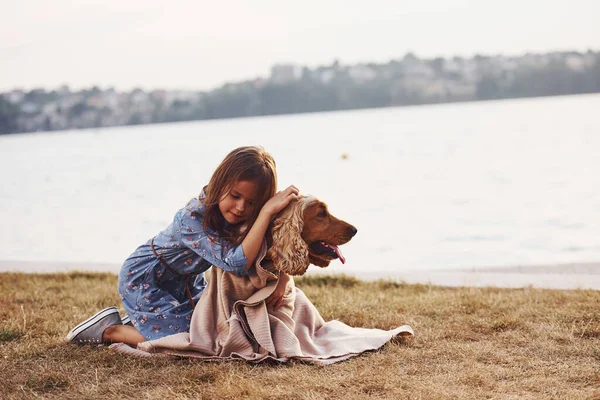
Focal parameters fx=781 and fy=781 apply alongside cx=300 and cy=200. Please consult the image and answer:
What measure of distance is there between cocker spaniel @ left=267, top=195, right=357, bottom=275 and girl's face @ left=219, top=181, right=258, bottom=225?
0.21m

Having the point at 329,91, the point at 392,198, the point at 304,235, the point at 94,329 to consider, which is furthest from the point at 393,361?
the point at 329,91

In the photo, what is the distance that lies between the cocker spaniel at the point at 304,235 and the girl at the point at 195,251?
0.07 meters

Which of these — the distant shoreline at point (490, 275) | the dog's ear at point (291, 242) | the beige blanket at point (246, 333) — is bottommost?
the distant shoreline at point (490, 275)

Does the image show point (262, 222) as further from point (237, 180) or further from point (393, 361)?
point (393, 361)

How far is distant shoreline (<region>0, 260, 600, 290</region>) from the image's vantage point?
7285 mm

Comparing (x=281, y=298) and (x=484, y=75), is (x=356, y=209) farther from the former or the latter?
(x=484, y=75)

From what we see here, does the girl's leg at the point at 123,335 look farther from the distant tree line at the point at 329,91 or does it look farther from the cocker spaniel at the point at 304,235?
the distant tree line at the point at 329,91

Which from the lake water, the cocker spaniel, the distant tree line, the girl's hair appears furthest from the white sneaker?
the distant tree line

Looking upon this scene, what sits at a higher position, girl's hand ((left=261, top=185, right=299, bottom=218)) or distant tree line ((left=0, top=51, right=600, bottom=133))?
distant tree line ((left=0, top=51, right=600, bottom=133))

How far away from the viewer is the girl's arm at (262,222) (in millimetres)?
4508

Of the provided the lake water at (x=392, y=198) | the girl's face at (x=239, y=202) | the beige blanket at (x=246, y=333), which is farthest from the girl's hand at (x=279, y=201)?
the lake water at (x=392, y=198)

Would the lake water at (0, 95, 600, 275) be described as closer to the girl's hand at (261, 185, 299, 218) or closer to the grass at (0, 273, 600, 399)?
the grass at (0, 273, 600, 399)

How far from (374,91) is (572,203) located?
63387mm

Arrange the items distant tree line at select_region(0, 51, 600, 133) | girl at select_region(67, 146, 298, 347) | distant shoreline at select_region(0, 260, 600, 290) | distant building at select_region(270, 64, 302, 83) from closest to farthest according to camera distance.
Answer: girl at select_region(67, 146, 298, 347) → distant shoreline at select_region(0, 260, 600, 290) → distant tree line at select_region(0, 51, 600, 133) → distant building at select_region(270, 64, 302, 83)
